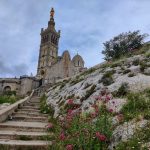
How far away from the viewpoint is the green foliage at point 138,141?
599cm

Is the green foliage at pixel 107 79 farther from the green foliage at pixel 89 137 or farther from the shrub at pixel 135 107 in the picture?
the green foliage at pixel 89 137

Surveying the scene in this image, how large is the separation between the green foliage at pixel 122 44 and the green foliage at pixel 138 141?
81.8ft

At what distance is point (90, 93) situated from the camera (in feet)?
42.9

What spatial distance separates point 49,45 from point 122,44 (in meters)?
85.3

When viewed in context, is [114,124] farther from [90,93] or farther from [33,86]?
[33,86]

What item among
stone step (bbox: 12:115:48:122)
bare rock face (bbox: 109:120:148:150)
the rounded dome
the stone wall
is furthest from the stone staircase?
the rounded dome

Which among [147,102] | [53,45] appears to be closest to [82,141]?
[147,102]

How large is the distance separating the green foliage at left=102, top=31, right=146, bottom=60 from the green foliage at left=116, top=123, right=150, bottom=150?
81.8ft

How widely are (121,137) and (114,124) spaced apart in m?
0.90

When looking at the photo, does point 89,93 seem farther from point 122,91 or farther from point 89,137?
point 89,137

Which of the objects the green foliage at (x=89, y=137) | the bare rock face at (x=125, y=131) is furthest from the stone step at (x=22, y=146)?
the bare rock face at (x=125, y=131)

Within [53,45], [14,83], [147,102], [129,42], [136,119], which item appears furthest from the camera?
[53,45]

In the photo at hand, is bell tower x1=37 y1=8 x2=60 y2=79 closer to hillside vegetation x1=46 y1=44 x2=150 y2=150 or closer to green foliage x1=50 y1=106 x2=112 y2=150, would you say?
hillside vegetation x1=46 y1=44 x2=150 y2=150

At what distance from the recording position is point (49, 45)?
116m
